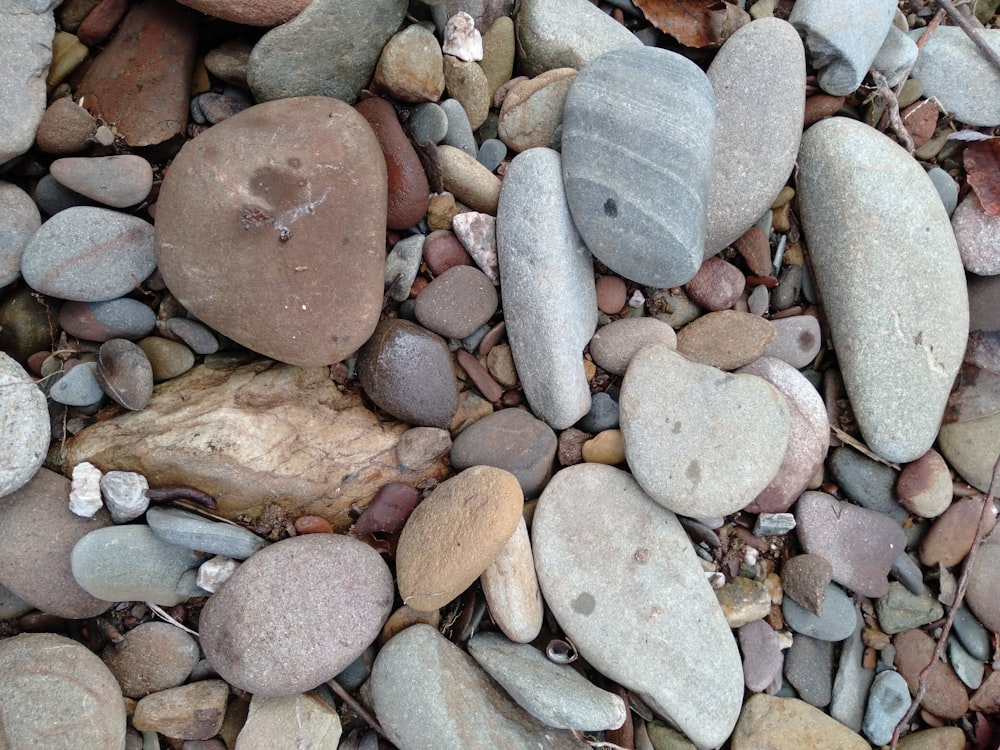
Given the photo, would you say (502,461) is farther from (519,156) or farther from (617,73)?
(617,73)

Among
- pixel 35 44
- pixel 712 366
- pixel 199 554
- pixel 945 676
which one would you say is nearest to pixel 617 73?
pixel 712 366

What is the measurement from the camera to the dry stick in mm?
2510

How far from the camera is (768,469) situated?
7.92ft

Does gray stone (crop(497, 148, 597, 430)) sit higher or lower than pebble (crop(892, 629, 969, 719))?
higher

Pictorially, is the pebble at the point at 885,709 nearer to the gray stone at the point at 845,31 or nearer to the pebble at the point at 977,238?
the pebble at the point at 977,238

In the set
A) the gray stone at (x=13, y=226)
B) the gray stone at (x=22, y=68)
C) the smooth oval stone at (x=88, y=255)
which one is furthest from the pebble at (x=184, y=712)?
the gray stone at (x=22, y=68)

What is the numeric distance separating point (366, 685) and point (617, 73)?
2.28 metres

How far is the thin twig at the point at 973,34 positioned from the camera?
8.98ft

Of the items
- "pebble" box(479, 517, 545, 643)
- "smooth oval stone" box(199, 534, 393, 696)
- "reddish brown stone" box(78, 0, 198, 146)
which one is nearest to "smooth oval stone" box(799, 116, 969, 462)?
"pebble" box(479, 517, 545, 643)

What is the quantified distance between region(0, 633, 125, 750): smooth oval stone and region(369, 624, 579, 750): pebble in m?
0.81

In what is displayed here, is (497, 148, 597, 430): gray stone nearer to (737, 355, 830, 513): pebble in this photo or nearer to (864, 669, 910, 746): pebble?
(737, 355, 830, 513): pebble

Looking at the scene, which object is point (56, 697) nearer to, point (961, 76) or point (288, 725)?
point (288, 725)

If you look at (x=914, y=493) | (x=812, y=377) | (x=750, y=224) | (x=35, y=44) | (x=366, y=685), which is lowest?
(x=366, y=685)

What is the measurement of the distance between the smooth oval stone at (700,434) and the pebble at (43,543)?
1.88 m
